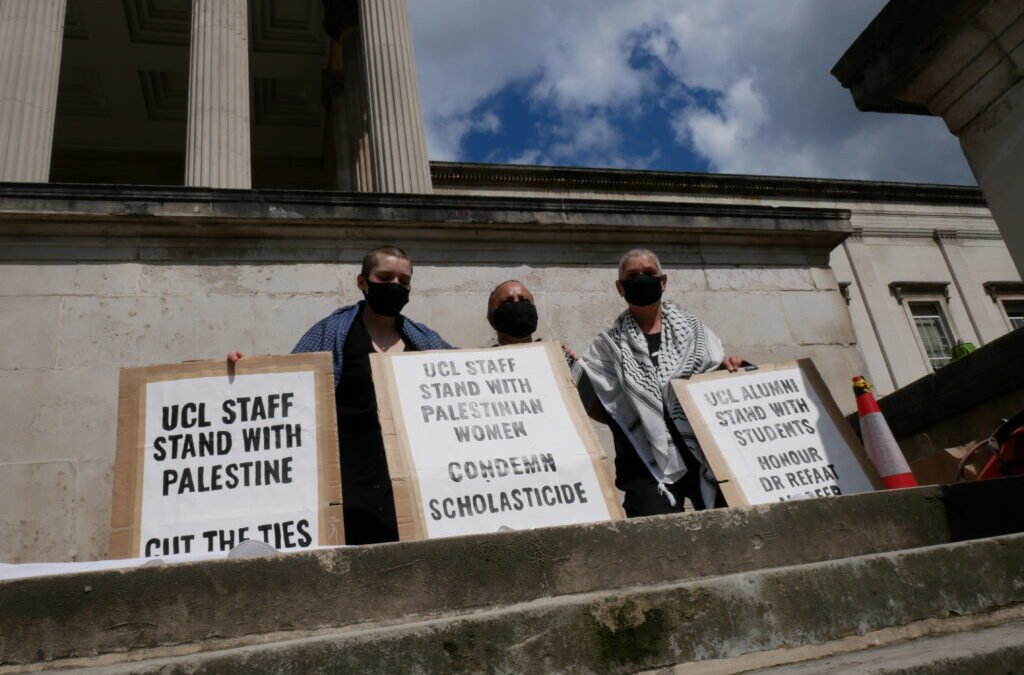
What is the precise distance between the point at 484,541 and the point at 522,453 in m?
1.01

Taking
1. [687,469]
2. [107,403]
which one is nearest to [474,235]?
[107,403]

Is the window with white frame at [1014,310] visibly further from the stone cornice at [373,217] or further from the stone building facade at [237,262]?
the stone cornice at [373,217]

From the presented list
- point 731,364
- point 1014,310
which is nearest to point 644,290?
point 731,364

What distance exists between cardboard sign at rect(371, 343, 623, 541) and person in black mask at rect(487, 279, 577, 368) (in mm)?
381

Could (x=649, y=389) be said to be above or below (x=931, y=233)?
below

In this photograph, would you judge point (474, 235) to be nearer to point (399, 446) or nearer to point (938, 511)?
point (399, 446)

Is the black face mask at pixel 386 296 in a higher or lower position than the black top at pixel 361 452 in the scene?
higher

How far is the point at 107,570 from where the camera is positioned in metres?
2.37

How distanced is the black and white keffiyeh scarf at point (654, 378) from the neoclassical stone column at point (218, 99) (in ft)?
29.1

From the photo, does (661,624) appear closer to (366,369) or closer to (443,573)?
(443,573)

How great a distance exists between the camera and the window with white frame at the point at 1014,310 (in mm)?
32531

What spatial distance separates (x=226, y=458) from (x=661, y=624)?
2.18 m

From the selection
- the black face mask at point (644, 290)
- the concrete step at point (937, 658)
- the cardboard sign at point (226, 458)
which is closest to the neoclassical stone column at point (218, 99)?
the cardboard sign at point (226, 458)

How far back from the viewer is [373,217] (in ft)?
24.2
